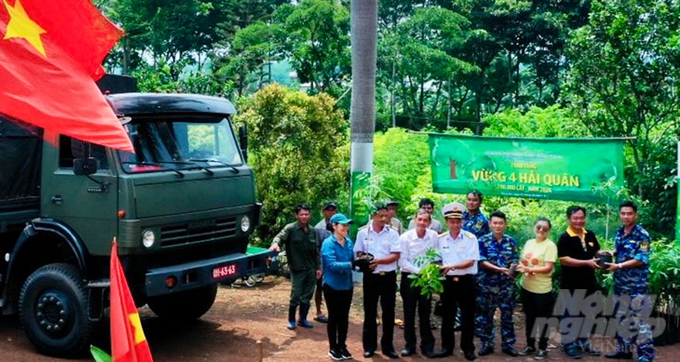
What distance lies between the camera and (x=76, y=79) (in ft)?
12.8

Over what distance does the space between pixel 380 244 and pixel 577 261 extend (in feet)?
6.12

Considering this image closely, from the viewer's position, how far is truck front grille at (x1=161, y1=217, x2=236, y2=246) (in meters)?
7.51

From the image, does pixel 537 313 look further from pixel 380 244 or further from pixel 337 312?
pixel 337 312

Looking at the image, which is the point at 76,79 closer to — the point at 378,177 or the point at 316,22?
the point at 378,177

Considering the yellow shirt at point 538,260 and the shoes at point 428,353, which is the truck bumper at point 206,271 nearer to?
the shoes at point 428,353

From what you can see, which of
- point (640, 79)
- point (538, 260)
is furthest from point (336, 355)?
point (640, 79)

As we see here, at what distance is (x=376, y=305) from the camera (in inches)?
306

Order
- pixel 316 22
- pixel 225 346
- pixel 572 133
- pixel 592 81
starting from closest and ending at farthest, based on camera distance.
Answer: pixel 225 346, pixel 592 81, pixel 572 133, pixel 316 22

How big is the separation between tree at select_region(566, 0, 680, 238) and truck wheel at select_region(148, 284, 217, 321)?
563 centimetres

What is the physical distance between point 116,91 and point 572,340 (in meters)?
5.33

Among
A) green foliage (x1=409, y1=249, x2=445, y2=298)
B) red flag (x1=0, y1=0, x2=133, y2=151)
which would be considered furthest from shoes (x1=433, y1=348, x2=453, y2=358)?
red flag (x1=0, y1=0, x2=133, y2=151)

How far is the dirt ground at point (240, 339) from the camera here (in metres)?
7.84

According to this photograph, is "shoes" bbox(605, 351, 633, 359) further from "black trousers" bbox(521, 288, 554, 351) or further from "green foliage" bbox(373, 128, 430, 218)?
"green foliage" bbox(373, 128, 430, 218)

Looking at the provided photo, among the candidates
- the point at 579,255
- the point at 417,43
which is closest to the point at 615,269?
the point at 579,255
